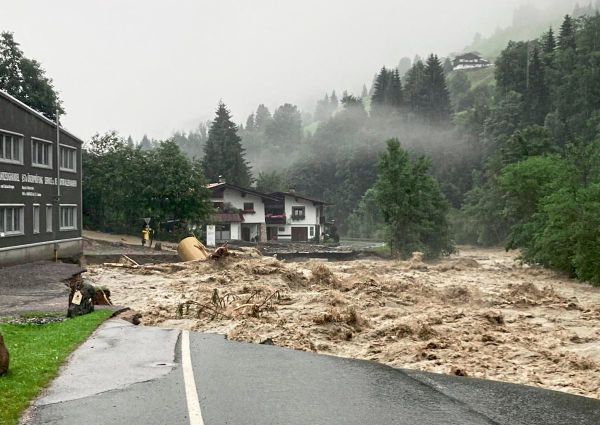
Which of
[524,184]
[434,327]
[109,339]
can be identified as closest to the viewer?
[109,339]

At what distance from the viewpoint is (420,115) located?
134250 mm

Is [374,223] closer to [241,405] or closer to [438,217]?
[438,217]

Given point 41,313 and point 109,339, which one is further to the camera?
point 41,313

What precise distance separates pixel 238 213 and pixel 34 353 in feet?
231

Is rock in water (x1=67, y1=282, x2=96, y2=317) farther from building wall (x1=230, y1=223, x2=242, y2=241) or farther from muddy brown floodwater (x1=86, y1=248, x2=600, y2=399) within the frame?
building wall (x1=230, y1=223, x2=242, y2=241)

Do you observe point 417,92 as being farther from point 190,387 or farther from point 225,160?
point 190,387

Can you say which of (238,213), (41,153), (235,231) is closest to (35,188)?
(41,153)

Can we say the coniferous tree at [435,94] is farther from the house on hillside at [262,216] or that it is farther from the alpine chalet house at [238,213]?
the alpine chalet house at [238,213]

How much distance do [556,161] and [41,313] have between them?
4813cm

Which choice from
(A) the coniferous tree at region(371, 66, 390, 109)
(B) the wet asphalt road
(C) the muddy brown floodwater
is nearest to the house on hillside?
(C) the muddy brown floodwater

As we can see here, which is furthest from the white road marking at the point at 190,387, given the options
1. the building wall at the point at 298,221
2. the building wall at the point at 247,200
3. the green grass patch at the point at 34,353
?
the building wall at the point at 298,221

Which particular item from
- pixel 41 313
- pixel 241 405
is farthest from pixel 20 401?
pixel 41 313

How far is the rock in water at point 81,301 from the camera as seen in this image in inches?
666

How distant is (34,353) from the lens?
11398 mm
